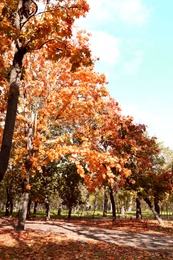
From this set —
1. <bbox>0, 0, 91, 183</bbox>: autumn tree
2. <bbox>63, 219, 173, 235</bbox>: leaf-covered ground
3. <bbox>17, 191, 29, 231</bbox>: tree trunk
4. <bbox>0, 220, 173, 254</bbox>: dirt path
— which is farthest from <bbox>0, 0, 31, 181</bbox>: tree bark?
<bbox>63, 219, 173, 235</bbox>: leaf-covered ground

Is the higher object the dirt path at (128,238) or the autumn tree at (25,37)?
the autumn tree at (25,37)

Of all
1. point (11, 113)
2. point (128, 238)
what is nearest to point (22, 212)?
point (128, 238)

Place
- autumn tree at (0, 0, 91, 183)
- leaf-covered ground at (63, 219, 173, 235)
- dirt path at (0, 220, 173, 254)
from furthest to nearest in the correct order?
leaf-covered ground at (63, 219, 173, 235) < dirt path at (0, 220, 173, 254) < autumn tree at (0, 0, 91, 183)

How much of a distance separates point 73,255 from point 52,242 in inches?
103

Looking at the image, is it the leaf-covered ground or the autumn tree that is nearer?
the autumn tree

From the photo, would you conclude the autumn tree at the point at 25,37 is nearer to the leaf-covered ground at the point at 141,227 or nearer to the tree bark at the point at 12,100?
the tree bark at the point at 12,100

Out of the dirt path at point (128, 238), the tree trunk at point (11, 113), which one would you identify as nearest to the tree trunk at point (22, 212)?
the dirt path at point (128, 238)

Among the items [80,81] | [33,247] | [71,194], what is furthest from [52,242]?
[71,194]

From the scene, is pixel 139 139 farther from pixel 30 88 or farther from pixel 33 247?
pixel 33 247

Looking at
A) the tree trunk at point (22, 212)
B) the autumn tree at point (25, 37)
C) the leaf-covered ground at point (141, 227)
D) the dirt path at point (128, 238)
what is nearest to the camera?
the autumn tree at point (25, 37)

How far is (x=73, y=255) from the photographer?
28.8 ft

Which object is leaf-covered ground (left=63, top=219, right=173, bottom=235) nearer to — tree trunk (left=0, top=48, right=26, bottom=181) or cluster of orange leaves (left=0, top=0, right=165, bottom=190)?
cluster of orange leaves (left=0, top=0, right=165, bottom=190)

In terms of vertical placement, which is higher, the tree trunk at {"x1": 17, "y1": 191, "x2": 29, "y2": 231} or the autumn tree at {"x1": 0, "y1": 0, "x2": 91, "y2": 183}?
the autumn tree at {"x1": 0, "y1": 0, "x2": 91, "y2": 183}

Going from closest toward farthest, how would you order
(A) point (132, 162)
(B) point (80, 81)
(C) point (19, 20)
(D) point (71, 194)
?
(C) point (19, 20)
(B) point (80, 81)
(A) point (132, 162)
(D) point (71, 194)
